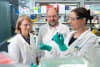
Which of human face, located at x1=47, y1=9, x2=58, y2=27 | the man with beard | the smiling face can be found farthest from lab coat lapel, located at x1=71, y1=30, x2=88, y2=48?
human face, located at x1=47, y1=9, x2=58, y2=27

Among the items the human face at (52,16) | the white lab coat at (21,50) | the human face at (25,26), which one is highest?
the human face at (52,16)

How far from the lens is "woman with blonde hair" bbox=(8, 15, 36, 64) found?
1.33 metres

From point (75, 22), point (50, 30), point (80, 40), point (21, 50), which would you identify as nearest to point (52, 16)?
point (50, 30)

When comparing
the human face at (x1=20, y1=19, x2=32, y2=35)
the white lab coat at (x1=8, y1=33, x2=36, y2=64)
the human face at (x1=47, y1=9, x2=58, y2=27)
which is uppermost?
the human face at (x1=47, y1=9, x2=58, y2=27)

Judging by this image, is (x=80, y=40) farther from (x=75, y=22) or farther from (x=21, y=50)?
(x=21, y=50)

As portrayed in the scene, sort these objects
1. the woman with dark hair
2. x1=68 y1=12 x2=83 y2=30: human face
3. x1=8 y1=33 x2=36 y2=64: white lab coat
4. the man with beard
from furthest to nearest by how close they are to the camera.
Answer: the man with beard → x1=68 y1=12 x2=83 y2=30: human face → the woman with dark hair → x1=8 y1=33 x2=36 y2=64: white lab coat

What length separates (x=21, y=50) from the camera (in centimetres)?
138

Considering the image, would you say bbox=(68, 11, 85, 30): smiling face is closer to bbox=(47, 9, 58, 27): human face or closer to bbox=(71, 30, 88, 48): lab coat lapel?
bbox=(71, 30, 88, 48): lab coat lapel

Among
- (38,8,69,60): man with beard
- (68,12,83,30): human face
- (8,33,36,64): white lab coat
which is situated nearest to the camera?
(8,33,36,64): white lab coat

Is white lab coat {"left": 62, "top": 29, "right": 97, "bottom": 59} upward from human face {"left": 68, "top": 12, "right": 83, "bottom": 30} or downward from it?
downward

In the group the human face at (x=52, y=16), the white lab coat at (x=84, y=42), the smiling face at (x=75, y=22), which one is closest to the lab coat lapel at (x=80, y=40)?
the white lab coat at (x=84, y=42)

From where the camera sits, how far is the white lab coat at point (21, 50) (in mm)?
1325

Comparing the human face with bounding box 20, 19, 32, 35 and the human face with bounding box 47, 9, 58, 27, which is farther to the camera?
the human face with bounding box 47, 9, 58, 27

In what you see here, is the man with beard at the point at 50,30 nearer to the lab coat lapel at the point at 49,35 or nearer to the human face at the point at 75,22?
the lab coat lapel at the point at 49,35
